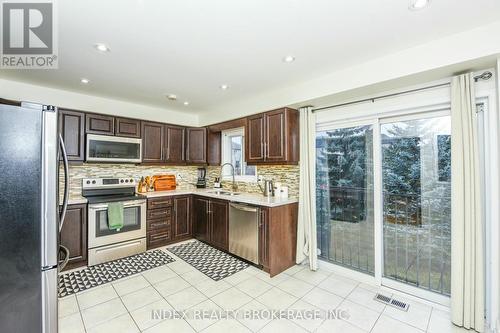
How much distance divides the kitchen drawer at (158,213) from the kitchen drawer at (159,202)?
0.19ft

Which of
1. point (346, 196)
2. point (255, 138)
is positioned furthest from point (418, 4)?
point (255, 138)

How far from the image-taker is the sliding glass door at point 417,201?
2359 mm

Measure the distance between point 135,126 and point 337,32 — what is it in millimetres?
3292

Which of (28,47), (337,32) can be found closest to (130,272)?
(28,47)

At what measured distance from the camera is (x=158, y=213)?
150 inches

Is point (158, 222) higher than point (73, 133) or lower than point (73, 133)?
lower

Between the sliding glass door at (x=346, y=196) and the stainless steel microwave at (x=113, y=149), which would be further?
the stainless steel microwave at (x=113, y=149)

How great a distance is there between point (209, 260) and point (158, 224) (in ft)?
3.59

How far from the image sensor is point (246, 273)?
2994mm

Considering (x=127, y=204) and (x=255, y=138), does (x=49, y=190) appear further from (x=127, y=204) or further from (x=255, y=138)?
(x=255, y=138)

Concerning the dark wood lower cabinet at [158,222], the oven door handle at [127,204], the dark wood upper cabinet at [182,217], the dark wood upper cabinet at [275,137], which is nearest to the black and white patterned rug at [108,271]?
the dark wood lower cabinet at [158,222]

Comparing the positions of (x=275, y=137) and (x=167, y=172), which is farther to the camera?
(x=167, y=172)

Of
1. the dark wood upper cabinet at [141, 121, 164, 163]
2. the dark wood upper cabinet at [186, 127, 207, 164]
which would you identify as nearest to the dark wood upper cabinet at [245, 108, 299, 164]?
the dark wood upper cabinet at [186, 127, 207, 164]

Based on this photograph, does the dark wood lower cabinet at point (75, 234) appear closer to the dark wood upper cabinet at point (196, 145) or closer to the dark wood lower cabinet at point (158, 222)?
the dark wood lower cabinet at point (158, 222)
